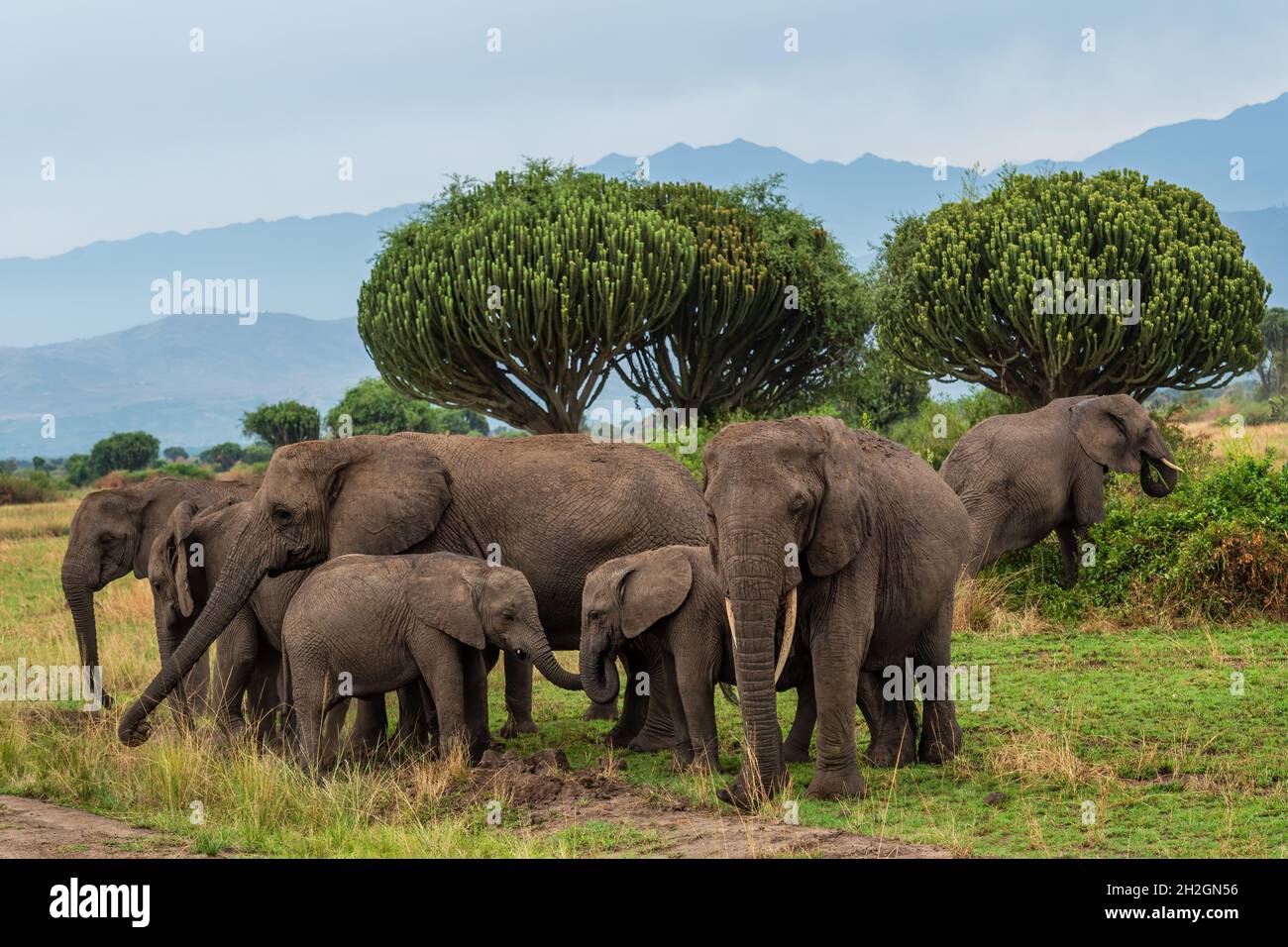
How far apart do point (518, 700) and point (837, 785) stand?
433cm

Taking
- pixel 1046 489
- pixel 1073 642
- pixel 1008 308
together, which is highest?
pixel 1008 308

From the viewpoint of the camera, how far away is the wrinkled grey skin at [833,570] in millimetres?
9664

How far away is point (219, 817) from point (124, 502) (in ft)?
20.8

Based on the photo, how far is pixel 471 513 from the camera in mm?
13250

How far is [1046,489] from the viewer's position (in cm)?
1848

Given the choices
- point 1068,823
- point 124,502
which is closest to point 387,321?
point 124,502

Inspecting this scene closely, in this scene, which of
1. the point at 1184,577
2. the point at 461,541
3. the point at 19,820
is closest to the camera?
the point at 19,820

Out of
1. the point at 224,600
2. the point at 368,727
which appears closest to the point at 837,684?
the point at 368,727

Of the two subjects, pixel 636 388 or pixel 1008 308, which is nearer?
pixel 1008 308

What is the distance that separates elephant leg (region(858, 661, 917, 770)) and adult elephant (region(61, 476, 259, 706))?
7.63 m

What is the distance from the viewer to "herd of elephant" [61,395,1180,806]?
33.0 feet

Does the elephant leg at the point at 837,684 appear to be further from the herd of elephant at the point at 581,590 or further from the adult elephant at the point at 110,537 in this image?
the adult elephant at the point at 110,537

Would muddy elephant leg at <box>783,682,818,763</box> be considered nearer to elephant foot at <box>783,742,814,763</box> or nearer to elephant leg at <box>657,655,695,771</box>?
elephant foot at <box>783,742,814,763</box>
